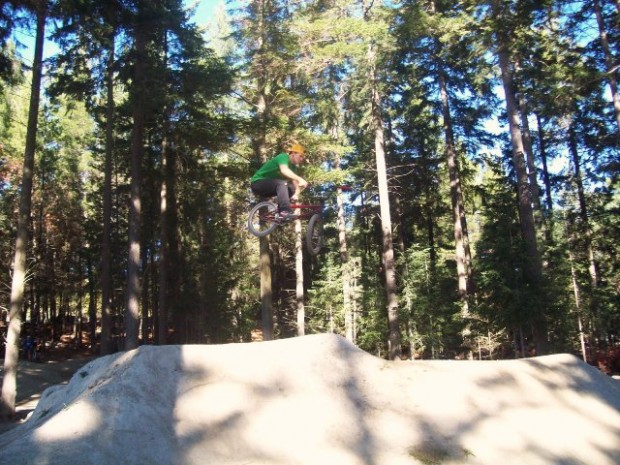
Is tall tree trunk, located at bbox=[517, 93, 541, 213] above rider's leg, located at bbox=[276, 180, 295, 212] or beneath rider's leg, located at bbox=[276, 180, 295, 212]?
above

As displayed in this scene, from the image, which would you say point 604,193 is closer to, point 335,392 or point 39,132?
point 335,392

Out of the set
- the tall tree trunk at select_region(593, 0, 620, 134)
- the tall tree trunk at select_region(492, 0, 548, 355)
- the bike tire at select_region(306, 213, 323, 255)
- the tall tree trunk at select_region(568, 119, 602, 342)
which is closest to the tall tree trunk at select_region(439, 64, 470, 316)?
the tall tree trunk at select_region(492, 0, 548, 355)

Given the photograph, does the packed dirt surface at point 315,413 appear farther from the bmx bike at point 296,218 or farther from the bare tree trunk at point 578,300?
the bare tree trunk at point 578,300

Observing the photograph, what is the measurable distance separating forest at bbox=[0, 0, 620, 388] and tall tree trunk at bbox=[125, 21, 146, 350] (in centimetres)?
9

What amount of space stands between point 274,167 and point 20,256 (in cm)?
998

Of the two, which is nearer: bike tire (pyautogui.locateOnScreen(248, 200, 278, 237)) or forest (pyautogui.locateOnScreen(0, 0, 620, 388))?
bike tire (pyautogui.locateOnScreen(248, 200, 278, 237))

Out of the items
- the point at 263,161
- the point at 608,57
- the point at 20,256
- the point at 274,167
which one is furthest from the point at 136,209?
the point at 608,57

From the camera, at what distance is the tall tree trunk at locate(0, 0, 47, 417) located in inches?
541

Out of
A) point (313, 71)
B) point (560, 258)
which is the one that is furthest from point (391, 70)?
point (560, 258)

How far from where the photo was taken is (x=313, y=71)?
16.5 metres

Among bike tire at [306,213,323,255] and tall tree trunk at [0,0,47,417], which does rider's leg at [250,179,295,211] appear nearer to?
bike tire at [306,213,323,255]

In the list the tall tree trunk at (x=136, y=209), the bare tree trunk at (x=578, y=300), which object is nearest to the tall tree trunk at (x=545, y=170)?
the bare tree trunk at (x=578, y=300)

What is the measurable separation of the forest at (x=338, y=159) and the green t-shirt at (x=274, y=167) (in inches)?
281

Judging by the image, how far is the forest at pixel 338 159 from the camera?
14969 mm
